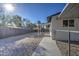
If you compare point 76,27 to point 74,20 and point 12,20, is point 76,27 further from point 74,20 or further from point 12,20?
point 12,20

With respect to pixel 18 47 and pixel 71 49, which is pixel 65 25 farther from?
pixel 18 47

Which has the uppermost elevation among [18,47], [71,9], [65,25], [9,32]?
[71,9]

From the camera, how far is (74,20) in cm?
663

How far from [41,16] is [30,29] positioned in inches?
38.2

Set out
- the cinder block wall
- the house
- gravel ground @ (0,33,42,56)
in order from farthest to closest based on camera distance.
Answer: the cinder block wall < the house < gravel ground @ (0,33,42,56)

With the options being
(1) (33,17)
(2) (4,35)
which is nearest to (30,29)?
(1) (33,17)

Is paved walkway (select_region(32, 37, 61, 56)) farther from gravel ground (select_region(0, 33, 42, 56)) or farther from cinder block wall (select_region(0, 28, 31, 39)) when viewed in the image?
cinder block wall (select_region(0, 28, 31, 39))

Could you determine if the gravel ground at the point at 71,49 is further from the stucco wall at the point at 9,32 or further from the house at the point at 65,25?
the stucco wall at the point at 9,32

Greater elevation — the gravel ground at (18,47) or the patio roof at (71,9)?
the patio roof at (71,9)

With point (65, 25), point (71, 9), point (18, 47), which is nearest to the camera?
point (71, 9)

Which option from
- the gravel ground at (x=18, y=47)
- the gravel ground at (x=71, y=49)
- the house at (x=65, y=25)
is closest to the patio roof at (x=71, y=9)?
the house at (x=65, y=25)

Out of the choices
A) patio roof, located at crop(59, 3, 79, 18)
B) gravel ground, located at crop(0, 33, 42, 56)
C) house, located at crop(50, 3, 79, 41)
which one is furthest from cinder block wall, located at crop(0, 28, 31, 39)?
patio roof, located at crop(59, 3, 79, 18)

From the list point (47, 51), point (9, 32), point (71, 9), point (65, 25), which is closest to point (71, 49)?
A: point (47, 51)

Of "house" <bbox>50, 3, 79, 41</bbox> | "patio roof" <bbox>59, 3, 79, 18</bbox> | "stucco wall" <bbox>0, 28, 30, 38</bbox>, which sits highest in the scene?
"patio roof" <bbox>59, 3, 79, 18</bbox>
